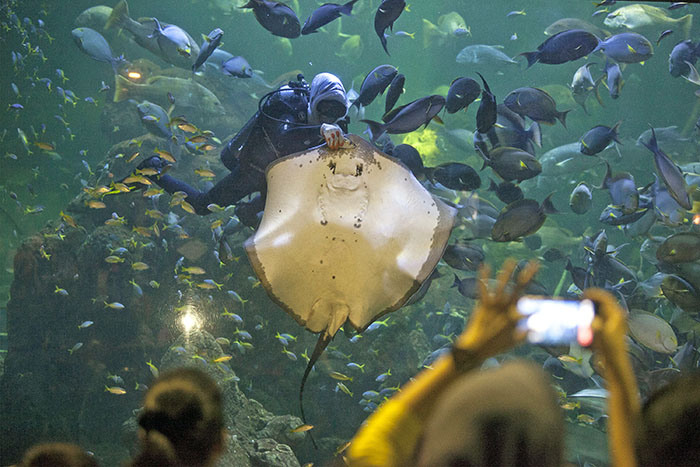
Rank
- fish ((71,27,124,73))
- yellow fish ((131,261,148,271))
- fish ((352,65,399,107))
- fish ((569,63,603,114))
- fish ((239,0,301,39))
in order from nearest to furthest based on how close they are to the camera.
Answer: fish ((352,65,399,107)) → fish ((239,0,301,39)) → fish ((569,63,603,114)) → yellow fish ((131,261,148,271)) → fish ((71,27,124,73))

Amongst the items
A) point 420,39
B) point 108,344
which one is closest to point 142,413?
point 108,344

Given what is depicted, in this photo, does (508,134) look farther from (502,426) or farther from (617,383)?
(502,426)

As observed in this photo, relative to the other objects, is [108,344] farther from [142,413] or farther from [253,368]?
[142,413]

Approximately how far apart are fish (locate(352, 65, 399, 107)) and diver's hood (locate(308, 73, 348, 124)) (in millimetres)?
741

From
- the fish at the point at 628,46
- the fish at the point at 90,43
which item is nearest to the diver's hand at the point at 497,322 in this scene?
the fish at the point at 628,46

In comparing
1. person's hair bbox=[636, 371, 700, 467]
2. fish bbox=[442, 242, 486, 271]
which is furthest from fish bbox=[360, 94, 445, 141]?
person's hair bbox=[636, 371, 700, 467]

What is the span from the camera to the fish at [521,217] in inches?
125

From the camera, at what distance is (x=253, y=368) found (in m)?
4.80

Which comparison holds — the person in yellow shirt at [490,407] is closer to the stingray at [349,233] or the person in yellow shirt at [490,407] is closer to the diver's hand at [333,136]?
the stingray at [349,233]

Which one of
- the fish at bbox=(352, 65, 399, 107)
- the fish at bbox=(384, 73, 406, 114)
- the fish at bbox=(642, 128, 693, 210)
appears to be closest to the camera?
the fish at bbox=(642, 128, 693, 210)

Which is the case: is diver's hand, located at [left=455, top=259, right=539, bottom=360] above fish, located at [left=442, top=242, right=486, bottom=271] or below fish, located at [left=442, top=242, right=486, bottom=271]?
above

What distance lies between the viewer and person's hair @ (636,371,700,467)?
0.65 metres

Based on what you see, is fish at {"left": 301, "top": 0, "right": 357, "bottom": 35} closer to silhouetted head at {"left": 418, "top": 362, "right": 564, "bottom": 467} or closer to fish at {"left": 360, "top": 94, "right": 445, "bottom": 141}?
fish at {"left": 360, "top": 94, "right": 445, "bottom": 141}

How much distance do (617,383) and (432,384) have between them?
325 mm
